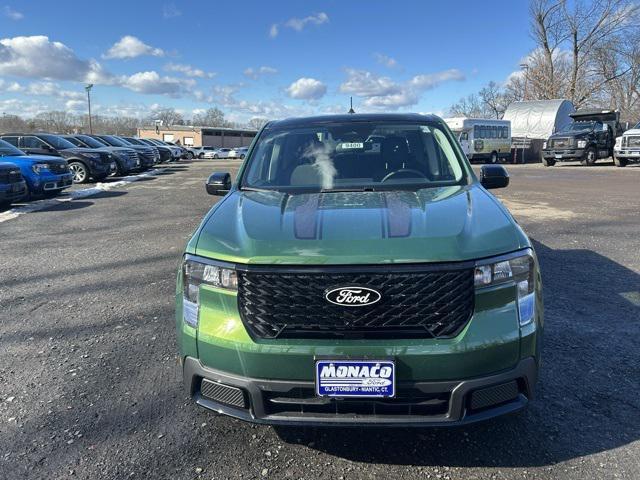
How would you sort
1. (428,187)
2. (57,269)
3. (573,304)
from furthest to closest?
(57,269)
(573,304)
(428,187)

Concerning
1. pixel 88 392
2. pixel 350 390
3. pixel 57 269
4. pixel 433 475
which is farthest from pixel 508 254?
pixel 57 269

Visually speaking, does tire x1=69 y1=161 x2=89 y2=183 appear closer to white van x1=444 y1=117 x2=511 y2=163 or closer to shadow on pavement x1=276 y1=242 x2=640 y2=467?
shadow on pavement x1=276 y1=242 x2=640 y2=467

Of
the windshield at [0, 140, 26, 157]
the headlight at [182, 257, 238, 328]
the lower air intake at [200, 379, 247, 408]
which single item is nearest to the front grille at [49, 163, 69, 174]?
the windshield at [0, 140, 26, 157]

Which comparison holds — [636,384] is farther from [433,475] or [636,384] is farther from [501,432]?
[433,475]

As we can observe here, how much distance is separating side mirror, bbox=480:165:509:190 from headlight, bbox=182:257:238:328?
8.19ft

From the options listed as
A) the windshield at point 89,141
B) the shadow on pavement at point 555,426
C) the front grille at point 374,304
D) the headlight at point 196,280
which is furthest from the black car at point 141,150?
the front grille at point 374,304

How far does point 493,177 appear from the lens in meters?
3.96

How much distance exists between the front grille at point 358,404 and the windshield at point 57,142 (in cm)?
1718

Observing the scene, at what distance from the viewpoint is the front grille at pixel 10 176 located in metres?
10.1

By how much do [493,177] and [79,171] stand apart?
52.7 feet

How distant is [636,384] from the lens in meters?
3.09

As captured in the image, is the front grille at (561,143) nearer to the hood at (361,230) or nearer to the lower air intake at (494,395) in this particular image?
the hood at (361,230)

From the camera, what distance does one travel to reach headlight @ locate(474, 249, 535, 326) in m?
2.20

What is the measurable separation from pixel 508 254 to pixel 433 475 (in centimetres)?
110
